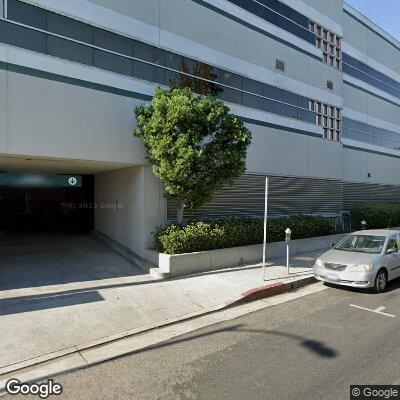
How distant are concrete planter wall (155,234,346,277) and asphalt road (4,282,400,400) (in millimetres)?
3253

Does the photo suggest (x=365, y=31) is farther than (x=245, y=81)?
Yes

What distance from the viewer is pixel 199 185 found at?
34.3 feet

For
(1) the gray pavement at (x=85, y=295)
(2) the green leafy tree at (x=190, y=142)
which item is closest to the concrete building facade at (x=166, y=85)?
(2) the green leafy tree at (x=190, y=142)

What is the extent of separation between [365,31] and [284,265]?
19.2m

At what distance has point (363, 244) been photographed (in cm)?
964

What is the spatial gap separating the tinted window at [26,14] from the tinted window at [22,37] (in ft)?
0.67

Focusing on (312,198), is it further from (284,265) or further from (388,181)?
(388,181)

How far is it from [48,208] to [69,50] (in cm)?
872

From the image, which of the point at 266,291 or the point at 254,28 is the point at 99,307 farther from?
the point at 254,28

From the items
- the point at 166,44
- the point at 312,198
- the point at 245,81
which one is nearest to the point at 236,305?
the point at 166,44

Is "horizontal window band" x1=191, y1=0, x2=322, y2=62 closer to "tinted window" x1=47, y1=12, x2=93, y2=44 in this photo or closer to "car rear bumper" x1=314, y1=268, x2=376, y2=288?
"tinted window" x1=47, y1=12, x2=93, y2=44

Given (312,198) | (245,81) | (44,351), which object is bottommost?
(44,351)

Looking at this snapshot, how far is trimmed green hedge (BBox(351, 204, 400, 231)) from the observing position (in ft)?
63.1

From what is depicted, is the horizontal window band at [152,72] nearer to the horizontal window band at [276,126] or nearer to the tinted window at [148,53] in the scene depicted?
the tinted window at [148,53]
